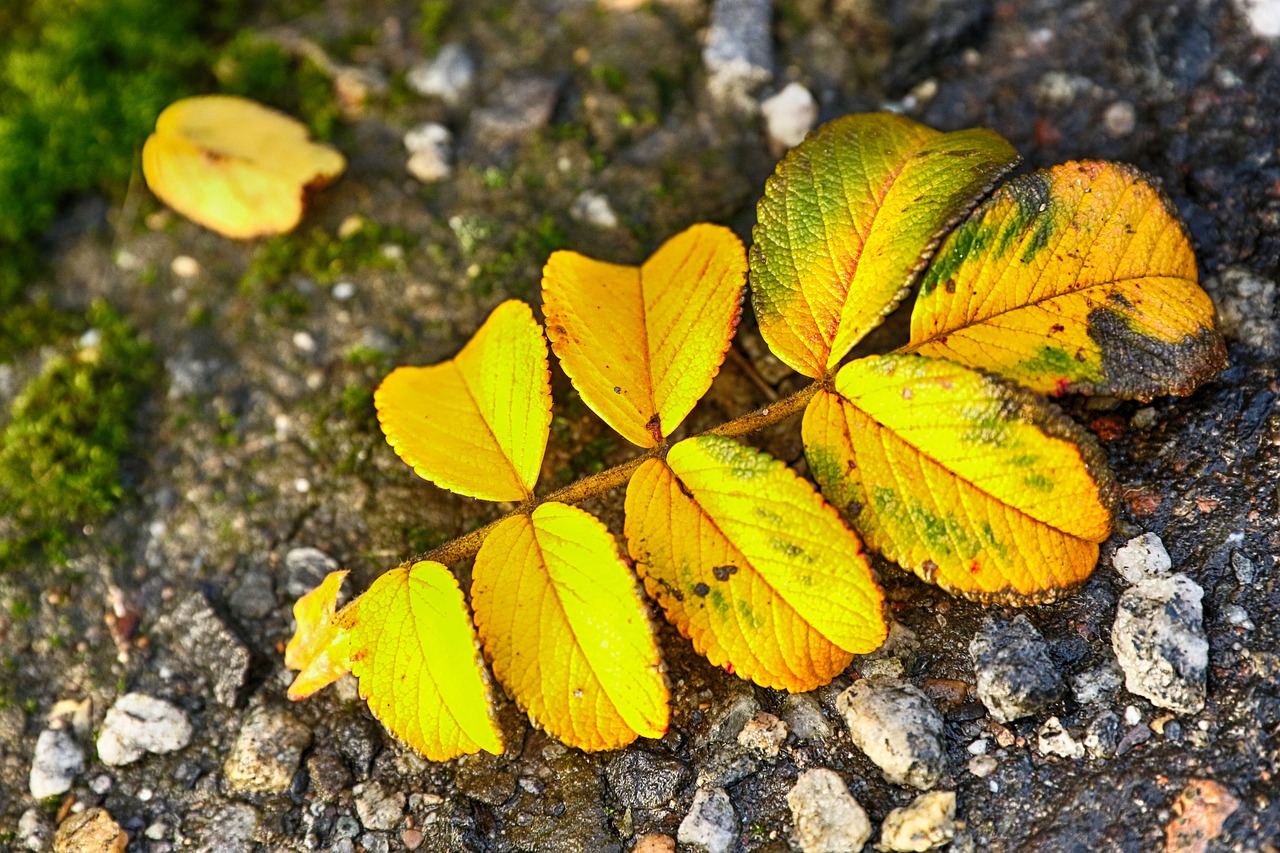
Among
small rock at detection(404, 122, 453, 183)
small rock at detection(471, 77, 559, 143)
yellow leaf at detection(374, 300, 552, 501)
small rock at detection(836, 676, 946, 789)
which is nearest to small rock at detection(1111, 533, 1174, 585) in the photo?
small rock at detection(836, 676, 946, 789)

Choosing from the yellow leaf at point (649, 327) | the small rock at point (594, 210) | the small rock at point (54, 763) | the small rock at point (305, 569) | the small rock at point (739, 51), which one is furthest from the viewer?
the small rock at point (739, 51)

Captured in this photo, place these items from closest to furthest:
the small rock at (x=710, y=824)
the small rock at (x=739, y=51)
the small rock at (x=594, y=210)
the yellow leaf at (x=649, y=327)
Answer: the small rock at (x=710, y=824)
the yellow leaf at (x=649, y=327)
the small rock at (x=594, y=210)
the small rock at (x=739, y=51)

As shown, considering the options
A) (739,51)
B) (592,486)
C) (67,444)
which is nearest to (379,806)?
(592,486)

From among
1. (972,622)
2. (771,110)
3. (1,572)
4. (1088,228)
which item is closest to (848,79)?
(771,110)

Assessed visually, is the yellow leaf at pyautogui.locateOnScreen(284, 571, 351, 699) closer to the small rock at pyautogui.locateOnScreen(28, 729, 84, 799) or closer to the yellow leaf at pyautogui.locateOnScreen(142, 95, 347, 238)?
the small rock at pyautogui.locateOnScreen(28, 729, 84, 799)

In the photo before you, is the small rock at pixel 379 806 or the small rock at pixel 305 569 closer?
the small rock at pixel 379 806

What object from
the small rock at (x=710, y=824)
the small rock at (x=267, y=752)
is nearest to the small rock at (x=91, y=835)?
the small rock at (x=267, y=752)

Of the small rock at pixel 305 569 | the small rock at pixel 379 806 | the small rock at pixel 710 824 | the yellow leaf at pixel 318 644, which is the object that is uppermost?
the small rock at pixel 710 824

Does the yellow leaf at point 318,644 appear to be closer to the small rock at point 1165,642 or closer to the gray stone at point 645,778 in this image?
the gray stone at point 645,778
